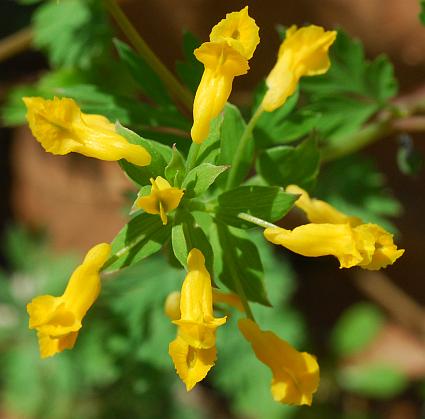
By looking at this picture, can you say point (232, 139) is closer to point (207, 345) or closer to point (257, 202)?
point (257, 202)

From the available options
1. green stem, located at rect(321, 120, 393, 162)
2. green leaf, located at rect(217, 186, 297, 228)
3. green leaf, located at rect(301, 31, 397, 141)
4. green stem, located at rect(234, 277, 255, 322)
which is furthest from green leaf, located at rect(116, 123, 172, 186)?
green stem, located at rect(321, 120, 393, 162)

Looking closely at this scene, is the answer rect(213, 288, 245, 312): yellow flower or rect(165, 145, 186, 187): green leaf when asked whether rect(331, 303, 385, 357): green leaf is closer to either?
rect(213, 288, 245, 312): yellow flower

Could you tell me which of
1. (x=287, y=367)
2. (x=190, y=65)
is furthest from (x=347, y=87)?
(x=287, y=367)

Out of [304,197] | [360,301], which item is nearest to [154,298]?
[304,197]

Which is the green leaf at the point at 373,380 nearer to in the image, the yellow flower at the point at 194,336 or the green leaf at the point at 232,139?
the green leaf at the point at 232,139

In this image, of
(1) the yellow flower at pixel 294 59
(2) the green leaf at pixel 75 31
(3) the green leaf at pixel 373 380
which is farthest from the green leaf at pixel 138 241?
(3) the green leaf at pixel 373 380
